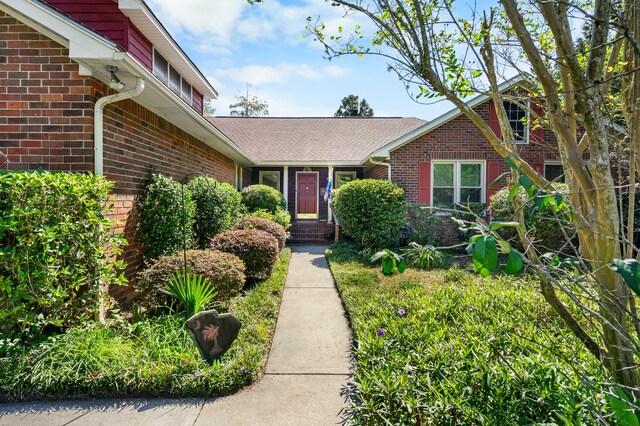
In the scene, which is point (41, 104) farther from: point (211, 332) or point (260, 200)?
point (260, 200)

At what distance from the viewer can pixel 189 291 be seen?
420cm

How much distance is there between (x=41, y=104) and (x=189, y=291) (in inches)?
120

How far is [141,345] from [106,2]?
605 centimetres

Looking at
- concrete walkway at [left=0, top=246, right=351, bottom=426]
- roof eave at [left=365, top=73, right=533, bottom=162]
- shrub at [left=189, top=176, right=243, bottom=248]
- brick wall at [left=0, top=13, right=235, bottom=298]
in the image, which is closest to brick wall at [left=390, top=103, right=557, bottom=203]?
roof eave at [left=365, top=73, right=533, bottom=162]

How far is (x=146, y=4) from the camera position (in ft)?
20.3

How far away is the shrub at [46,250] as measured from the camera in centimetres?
322

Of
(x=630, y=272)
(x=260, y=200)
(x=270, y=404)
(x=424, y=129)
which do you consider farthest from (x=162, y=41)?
(x=630, y=272)

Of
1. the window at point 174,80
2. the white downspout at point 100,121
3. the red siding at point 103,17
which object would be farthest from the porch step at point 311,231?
the white downspout at point 100,121

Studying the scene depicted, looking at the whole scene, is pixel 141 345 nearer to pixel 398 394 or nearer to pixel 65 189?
pixel 65 189

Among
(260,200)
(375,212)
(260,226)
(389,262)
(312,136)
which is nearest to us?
(389,262)

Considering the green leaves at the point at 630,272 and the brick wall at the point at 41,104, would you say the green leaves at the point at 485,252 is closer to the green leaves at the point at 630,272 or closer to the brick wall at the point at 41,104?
the green leaves at the point at 630,272

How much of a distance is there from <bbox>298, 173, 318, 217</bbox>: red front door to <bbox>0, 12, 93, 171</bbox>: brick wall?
1112 cm

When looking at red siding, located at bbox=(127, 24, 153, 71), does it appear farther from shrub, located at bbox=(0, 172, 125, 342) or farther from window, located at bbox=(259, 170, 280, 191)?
window, located at bbox=(259, 170, 280, 191)

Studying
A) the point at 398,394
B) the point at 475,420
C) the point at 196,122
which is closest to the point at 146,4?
the point at 196,122
